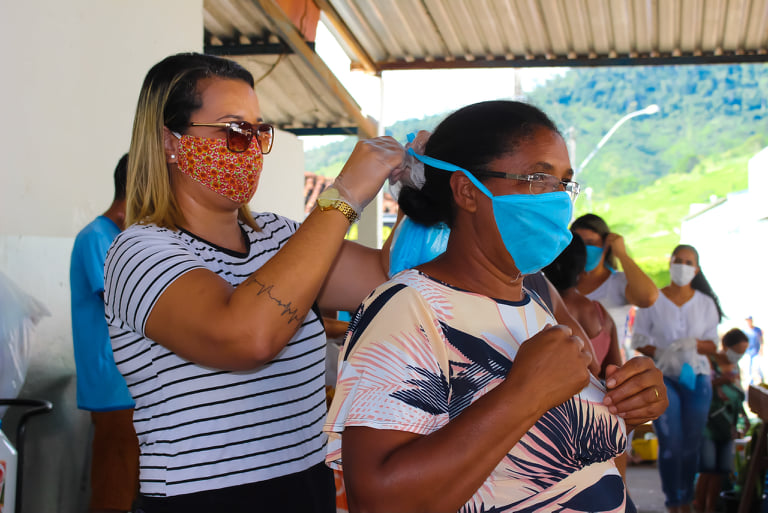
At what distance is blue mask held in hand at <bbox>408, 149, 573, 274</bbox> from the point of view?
150 centimetres

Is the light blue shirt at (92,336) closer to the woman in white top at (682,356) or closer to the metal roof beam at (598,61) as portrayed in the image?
the woman in white top at (682,356)

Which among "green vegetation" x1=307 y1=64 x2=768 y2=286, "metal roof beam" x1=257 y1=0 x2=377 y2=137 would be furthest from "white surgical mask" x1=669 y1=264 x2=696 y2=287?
"green vegetation" x1=307 y1=64 x2=768 y2=286

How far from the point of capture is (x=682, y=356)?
5480 mm

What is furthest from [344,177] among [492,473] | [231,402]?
[492,473]

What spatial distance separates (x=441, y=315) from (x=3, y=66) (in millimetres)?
2541

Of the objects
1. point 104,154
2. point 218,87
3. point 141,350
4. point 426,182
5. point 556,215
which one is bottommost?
point 141,350

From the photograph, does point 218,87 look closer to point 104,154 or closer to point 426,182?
point 426,182

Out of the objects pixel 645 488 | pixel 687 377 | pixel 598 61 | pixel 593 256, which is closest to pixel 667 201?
pixel 598 61

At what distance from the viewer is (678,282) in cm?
590

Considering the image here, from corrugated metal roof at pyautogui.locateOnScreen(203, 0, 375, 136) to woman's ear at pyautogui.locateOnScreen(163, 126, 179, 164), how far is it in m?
4.39

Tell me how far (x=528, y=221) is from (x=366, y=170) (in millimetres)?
353

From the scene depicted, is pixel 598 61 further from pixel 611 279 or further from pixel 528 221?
pixel 528 221

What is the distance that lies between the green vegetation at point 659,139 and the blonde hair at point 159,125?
5046cm

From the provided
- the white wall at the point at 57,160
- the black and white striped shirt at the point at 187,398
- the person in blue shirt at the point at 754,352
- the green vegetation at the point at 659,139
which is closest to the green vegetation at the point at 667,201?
the green vegetation at the point at 659,139
